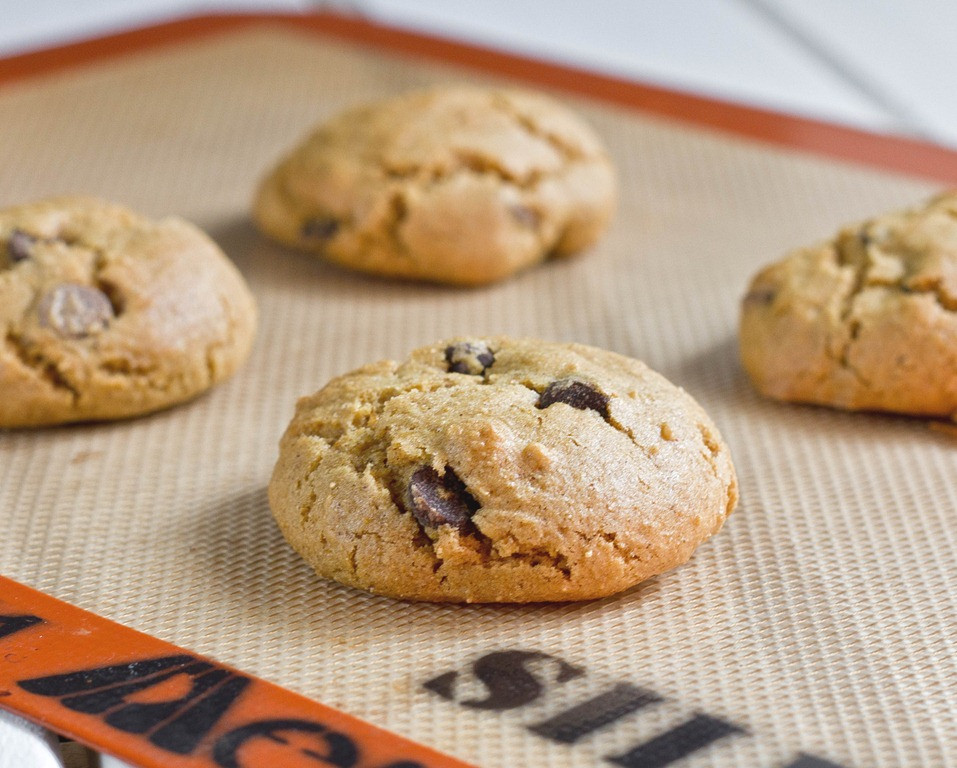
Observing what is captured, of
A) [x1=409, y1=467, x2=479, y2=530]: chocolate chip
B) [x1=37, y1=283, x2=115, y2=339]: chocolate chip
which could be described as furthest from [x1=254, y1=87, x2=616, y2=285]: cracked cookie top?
[x1=409, y1=467, x2=479, y2=530]: chocolate chip

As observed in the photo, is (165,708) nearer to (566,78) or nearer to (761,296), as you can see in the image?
(761,296)

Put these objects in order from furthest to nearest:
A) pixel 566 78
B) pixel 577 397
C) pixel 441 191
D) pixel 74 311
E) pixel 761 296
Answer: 1. pixel 566 78
2. pixel 441 191
3. pixel 761 296
4. pixel 74 311
5. pixel 577 397

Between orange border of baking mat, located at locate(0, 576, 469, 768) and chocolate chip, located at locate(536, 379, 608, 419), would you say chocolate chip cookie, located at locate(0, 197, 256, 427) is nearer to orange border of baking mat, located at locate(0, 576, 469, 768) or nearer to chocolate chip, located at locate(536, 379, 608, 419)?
orange border of baking mat, located at locate(0, 576, 469, 768)

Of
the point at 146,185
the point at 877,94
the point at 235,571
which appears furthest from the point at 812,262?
the point at 877,94

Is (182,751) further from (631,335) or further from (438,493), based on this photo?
(631,335)

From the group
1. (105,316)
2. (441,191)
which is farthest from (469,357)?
(441,191)

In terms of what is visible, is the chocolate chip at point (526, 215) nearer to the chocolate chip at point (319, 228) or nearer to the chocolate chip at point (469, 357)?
the chocolate chip at point (319, 228)
